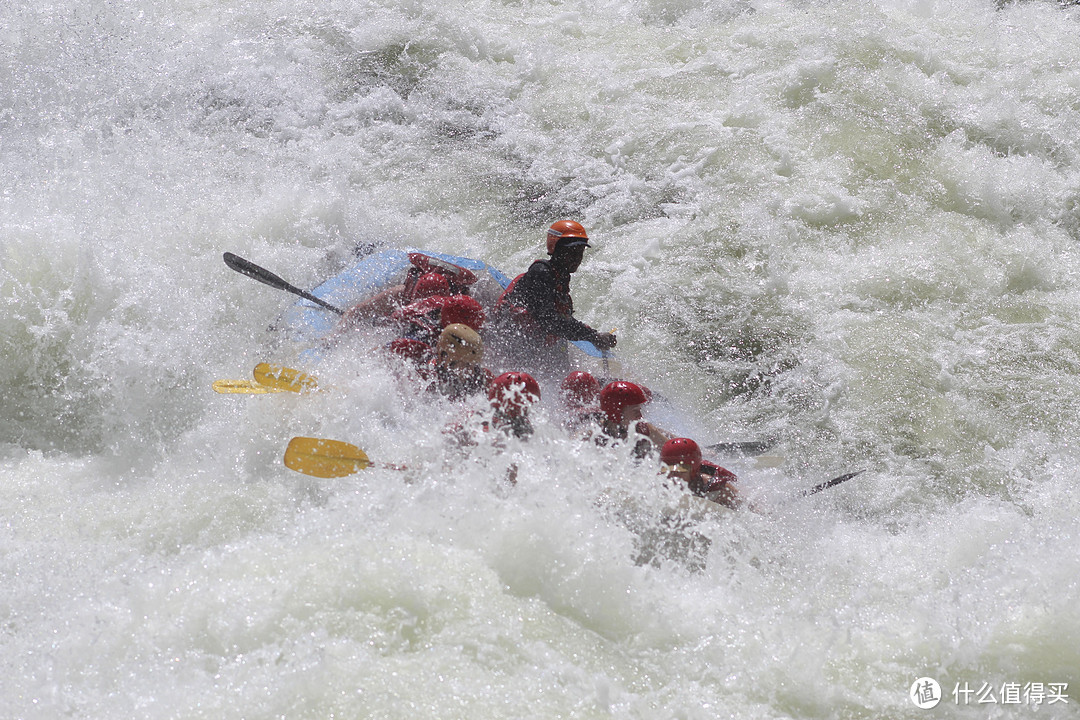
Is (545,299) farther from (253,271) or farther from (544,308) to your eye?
(253,271)

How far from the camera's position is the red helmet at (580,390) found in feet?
11.2

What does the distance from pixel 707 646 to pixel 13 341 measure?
3.48 meters

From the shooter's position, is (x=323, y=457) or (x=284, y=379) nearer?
(x=323, y=457)

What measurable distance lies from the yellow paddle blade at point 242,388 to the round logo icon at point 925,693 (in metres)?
→ 2.47

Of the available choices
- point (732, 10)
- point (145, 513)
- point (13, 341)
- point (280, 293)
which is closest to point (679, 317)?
point (280, 293)

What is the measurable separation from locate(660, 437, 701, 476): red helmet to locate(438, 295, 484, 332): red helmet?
99 cm

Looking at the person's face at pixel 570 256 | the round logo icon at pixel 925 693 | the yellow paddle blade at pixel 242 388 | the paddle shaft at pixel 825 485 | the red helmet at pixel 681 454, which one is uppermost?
the person's face at pixel 570 256

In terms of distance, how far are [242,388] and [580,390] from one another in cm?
136

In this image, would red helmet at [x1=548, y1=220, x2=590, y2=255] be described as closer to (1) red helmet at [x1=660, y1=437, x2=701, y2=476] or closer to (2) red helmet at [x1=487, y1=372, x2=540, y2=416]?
(2) red helmet at [x1=487, y1=372, x2=540, y2=416]

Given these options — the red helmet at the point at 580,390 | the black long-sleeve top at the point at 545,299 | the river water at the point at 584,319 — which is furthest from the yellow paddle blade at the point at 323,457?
the black long-sleeve top at the point at 545,299

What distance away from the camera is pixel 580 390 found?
3.43 metres

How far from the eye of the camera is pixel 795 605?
109 inches

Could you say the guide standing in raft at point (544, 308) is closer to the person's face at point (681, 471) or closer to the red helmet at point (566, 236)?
the red helmet at point (566, 236)

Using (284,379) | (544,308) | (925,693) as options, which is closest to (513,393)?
(544,308)
